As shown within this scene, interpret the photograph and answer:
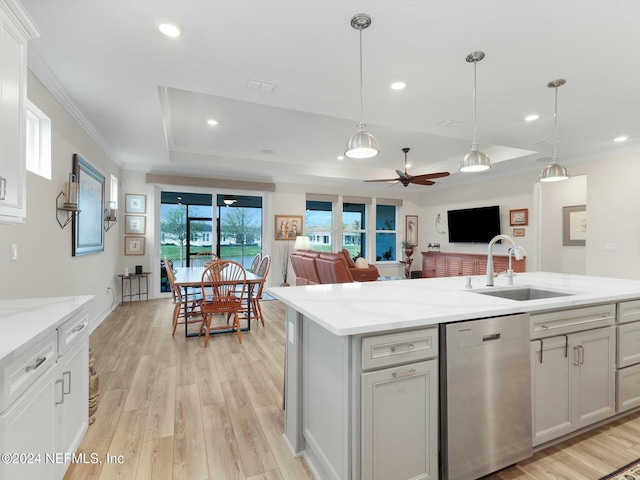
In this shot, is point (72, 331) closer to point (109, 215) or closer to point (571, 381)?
point (571, 381)

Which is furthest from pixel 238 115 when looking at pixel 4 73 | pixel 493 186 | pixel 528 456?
pixel 493 186

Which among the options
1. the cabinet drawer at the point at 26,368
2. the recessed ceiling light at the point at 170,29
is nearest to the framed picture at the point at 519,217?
the recessed ceiling light at the point at 170,29

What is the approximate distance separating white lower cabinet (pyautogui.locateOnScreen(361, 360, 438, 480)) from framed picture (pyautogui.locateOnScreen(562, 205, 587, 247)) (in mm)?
6111

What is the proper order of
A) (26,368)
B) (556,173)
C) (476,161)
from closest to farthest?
(26,368)
(476,161)
(556,173)

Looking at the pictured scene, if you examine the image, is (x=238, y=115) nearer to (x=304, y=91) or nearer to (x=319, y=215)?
(x=304, y=91)

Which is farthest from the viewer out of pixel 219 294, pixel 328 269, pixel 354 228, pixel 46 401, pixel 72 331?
pixel 354 228

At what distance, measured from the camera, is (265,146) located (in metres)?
5.45

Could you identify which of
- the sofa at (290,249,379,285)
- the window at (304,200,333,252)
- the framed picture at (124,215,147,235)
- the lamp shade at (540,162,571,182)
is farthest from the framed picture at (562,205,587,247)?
the framed picture at (124,215,147,235)

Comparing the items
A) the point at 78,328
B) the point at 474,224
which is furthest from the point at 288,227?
the point at 78,328

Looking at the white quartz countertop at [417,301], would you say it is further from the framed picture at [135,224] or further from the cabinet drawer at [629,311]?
the framed picture at [135,224]

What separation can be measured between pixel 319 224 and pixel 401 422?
6.57 metres

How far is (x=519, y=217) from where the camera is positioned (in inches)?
249

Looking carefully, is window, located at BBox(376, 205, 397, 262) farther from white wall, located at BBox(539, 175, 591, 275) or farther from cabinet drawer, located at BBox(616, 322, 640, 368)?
cabinet drawer, located at BBox(616, 322, 640, 368)

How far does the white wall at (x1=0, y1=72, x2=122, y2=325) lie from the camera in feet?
7.32
